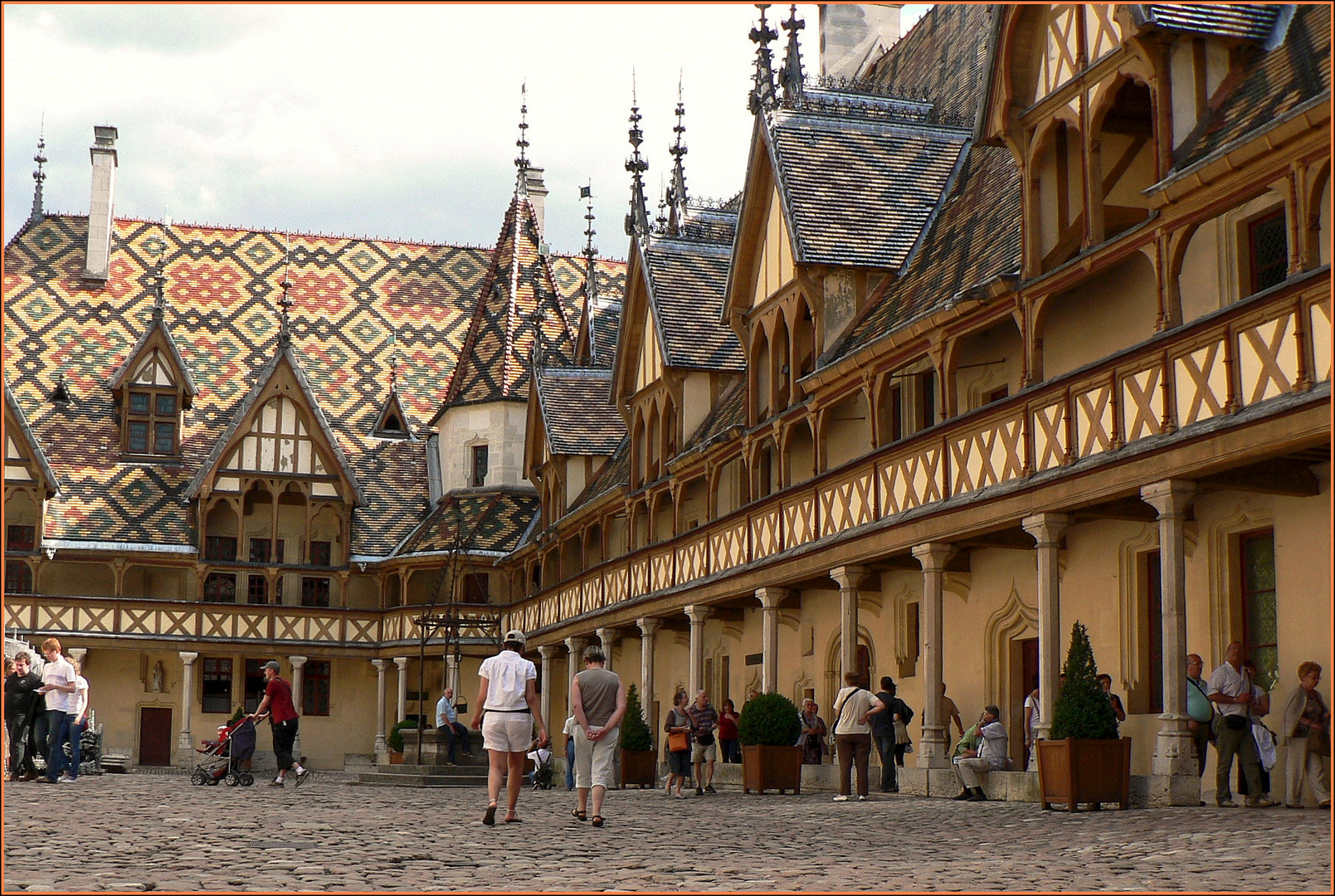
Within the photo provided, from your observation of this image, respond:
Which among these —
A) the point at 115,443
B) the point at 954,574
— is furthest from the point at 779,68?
the point at 115,443

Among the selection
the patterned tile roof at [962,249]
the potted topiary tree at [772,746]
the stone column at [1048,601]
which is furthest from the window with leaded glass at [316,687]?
the stone column at [1048,601]

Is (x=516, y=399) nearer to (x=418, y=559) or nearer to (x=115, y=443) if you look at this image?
(x=418, y=559)

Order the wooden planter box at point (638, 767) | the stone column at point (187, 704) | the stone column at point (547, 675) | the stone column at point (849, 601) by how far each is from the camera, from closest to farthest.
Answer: the stone column at point (849, 601), the wooden planter box at point (638, 767), the stone column at point (547, 675), the stone column at point (187, 704)

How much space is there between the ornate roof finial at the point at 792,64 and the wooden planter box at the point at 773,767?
1061cm

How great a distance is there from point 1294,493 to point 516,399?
1258 inches

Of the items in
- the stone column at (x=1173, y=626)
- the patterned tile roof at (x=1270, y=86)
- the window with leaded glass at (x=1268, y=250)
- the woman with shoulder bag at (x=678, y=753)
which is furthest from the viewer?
the woman with shoulder bag at (x=678, y=753)

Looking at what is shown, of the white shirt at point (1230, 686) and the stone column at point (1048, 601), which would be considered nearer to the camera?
the white shirt at point (1230, 686)

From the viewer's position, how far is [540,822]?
12.7 m

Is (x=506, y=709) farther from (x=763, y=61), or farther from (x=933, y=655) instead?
(x=763, y=61)

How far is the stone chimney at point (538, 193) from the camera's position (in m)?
50.5

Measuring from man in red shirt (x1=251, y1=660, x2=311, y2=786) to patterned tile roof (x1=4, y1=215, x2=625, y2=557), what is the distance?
77.7 ft

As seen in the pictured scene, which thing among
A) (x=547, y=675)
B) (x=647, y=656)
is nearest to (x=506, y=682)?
(x=647, y=656)

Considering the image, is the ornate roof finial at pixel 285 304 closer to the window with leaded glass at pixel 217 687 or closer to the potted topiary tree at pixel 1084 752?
the window with leaded glass at pixel 217 687

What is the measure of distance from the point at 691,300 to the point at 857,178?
705 cm
